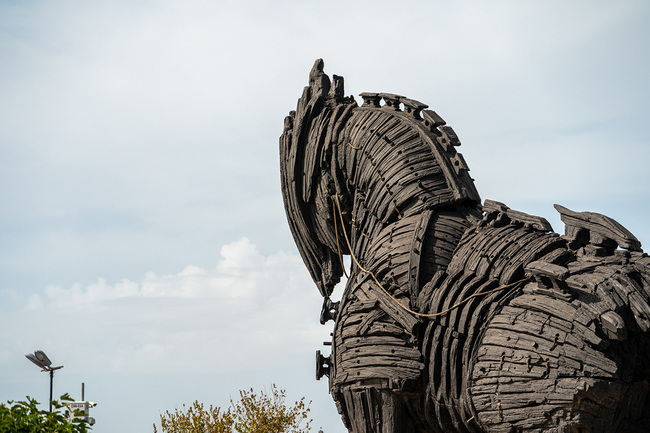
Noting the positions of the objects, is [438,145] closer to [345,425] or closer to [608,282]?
[608,282]

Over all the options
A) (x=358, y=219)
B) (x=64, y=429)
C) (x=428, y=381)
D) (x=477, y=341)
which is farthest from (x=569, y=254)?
(x=64, y=429)

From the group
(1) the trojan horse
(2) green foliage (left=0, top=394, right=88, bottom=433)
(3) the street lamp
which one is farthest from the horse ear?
(3) the street lamp

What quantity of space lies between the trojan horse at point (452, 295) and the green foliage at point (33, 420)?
7.23 ft

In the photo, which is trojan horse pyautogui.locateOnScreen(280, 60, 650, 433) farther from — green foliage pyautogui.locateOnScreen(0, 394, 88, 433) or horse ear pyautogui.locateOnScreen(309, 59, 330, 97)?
green foliage pyautogui.locateOnScreen(0, 394, 88, 433)

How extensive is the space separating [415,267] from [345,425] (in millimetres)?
1537

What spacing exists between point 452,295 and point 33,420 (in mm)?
3504

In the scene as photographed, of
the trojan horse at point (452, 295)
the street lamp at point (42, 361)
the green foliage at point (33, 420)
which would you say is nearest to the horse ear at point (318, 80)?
the trojan horse at point (452, 295)

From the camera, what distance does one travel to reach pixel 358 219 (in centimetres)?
780

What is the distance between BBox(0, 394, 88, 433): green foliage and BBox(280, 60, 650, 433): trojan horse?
7.23ft

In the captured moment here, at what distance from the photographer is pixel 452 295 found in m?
6.41

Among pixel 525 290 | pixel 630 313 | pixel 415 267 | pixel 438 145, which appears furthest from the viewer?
→ pixel 438 145

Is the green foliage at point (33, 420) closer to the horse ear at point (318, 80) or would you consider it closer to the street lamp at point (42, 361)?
the horse ear at point (318, 80)

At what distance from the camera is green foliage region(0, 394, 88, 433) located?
645 cm

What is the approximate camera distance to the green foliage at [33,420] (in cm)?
645
